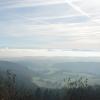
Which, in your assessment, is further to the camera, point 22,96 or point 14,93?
point 22,96

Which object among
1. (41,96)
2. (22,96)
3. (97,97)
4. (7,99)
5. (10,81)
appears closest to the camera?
(7,99)

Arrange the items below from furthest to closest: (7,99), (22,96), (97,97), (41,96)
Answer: (41,96), (97,97), (22,96), (7,99)

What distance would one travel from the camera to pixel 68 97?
492ft

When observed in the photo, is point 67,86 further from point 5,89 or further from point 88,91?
point 5,89

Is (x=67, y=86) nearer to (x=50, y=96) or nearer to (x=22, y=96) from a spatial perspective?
(x=50, y=96)

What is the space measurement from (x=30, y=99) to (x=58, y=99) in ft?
66.7

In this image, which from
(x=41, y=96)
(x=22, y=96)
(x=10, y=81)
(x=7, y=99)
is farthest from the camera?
(x=41, y=96)

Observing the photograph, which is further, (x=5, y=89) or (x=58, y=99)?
(x=58, y=99)

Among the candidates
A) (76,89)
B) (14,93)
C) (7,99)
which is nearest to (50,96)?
(76,89)

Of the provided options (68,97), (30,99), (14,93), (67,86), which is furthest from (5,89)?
(67,86)

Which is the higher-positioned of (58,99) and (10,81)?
(10,81)

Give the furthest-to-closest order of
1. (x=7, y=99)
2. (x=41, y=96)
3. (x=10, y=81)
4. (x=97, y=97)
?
(x=41, y=96), (x=97, y=97), (x=10, y=81), (x=7, y=99)

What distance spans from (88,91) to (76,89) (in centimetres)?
784

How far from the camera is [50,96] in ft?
572
